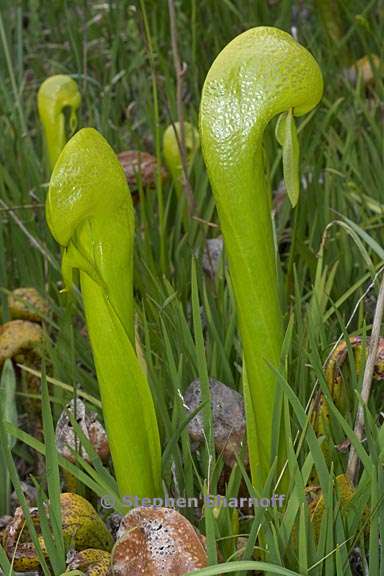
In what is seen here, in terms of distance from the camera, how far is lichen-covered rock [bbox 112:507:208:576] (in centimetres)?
85

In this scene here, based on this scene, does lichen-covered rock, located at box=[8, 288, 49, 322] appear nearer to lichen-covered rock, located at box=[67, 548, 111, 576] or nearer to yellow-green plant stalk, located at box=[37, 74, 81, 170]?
yellow-green plant stalk, located at box=[37, 74, 81, 170]

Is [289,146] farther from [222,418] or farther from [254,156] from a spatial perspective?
[222,418]

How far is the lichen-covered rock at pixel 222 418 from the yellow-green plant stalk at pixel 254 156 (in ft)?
0.52

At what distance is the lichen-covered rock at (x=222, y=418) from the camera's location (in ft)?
3.55

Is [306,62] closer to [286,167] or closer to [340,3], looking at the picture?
[286,167]

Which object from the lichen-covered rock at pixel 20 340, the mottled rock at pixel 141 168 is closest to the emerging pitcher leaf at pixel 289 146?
the lichen-covered rock at pixel 20 340

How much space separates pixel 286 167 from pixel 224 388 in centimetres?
34

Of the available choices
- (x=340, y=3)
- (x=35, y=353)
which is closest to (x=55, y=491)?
(x=35, y=353)

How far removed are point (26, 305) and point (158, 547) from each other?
0.66m

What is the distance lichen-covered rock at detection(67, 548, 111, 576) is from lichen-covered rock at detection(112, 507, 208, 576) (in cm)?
3

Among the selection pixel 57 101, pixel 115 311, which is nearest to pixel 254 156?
pixel 115 311

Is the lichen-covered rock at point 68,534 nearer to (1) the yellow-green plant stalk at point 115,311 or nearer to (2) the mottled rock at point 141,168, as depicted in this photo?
(1) the yellow-green plant stalk at point 115,311

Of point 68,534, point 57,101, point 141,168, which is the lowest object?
point 68,534

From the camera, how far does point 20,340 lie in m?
1.39
